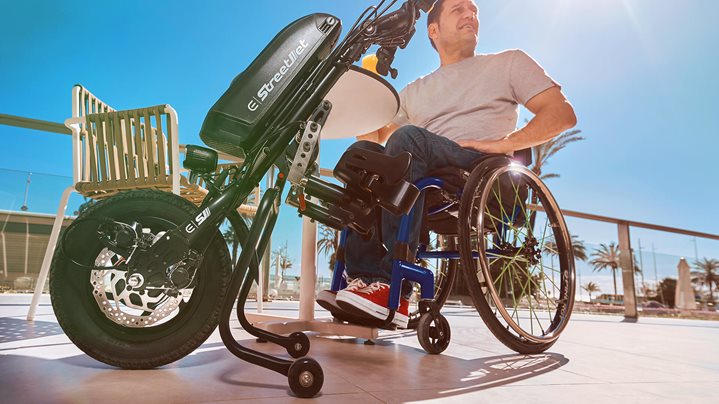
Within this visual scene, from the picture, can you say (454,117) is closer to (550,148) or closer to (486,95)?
(486,95)

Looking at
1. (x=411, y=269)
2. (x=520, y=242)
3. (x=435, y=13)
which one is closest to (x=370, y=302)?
(x=411, y=269)

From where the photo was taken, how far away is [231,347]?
77 cm

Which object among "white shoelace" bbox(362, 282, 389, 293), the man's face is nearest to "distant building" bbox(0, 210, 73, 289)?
"white shoelace" bbox(362, 282, 389, 293)

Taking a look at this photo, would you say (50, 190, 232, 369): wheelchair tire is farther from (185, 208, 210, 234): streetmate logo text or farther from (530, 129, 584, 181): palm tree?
(530, 129, 584, 181): palm tree

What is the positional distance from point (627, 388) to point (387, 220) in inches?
29.6

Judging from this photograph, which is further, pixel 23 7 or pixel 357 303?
pixel 23 7

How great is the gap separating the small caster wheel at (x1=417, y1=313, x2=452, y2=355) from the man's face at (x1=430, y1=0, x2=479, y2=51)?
1222 millimetres

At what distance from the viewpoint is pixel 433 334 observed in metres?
1.35

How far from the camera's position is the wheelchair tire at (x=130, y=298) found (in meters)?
0.82

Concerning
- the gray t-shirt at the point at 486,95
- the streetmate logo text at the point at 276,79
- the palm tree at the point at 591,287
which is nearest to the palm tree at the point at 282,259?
the gray t-shirt at the point at 486,95

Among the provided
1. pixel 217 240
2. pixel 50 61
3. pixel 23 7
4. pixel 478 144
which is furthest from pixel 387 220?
pixel 50 61

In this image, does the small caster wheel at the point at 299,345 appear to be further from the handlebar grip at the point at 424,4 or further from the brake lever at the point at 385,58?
the handlebar grip at the point at 424,4

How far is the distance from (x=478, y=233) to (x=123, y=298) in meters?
0.93

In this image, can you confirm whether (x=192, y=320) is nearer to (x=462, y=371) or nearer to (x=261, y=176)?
(x=261, y=176)
